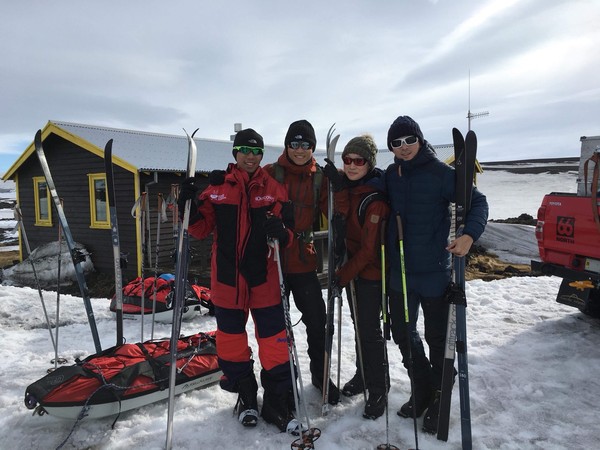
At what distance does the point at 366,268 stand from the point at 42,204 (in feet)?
51.7

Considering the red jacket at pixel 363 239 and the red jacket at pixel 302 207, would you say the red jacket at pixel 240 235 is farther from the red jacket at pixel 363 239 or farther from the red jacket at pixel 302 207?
the red jacket at pixel 363 239

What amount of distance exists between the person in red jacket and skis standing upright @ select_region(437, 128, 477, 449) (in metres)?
1.15

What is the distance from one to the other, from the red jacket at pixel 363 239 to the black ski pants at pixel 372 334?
108mm

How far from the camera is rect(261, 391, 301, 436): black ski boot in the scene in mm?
2877

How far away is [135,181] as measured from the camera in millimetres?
11406

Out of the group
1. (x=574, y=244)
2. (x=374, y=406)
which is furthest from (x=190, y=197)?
(x=574, y=244)

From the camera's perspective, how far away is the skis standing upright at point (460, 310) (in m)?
2.60

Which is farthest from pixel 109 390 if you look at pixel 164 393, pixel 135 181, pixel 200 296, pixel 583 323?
pixel 135 181

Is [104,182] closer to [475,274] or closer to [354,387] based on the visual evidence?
[354,387]

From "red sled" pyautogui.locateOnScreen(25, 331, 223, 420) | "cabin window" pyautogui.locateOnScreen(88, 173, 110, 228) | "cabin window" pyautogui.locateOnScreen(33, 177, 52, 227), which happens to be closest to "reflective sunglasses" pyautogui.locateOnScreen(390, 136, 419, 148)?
"red sled" pyautogui.locateOnScreen(25, 331, 223, 420)

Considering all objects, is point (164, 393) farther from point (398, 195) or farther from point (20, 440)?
point (398, 195)

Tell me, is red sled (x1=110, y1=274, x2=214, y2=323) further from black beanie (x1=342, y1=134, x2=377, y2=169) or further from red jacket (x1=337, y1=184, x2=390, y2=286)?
black beanie (x1=342, y1=134, x2=377, y2=169)

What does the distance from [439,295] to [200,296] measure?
404 centimetres

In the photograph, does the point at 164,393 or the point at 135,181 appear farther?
the point at 135,181
